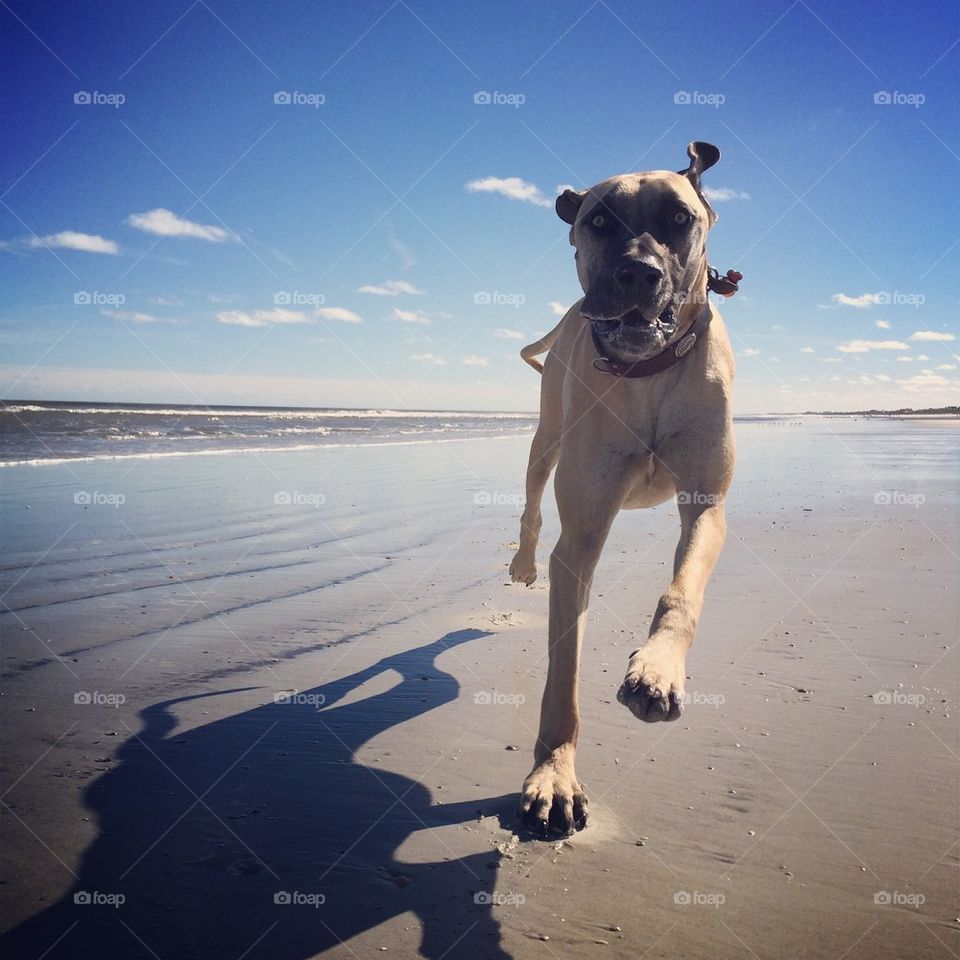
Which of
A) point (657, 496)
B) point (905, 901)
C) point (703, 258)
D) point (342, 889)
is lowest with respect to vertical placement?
point (342, 889)

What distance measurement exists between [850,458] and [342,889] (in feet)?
57.3

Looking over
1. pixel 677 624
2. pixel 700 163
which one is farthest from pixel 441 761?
pixel 700 163

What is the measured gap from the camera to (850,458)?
17.5 m

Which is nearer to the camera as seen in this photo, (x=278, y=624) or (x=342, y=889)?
(x=342, y=889)

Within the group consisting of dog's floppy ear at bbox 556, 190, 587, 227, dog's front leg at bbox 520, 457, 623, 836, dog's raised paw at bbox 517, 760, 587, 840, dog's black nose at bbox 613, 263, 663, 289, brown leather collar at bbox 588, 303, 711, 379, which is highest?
dog's floppy ear at bbox 556, 190, 587, 227

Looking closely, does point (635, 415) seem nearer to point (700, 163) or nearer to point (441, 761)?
point (700, 163)

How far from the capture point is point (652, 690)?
2.44 meters

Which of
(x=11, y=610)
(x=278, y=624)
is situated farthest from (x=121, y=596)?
(x=278, y=624)

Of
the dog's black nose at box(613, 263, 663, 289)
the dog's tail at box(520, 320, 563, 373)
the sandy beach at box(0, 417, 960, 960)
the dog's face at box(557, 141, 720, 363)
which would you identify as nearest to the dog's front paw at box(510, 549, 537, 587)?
the sandy beach at box(0, 417, 960, 960)

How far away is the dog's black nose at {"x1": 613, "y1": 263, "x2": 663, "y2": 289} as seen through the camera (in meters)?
2.88

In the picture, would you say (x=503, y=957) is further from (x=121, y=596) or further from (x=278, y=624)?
(x=121, y=596)

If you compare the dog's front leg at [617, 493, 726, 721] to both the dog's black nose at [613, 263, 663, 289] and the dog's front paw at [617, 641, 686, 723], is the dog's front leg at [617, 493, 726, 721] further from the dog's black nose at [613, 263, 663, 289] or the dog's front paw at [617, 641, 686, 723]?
the dog's black nose at [613, 263, 663, 289]

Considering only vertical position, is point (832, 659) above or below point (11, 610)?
above

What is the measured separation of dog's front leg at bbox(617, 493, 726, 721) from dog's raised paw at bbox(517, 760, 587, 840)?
50 centimetres
